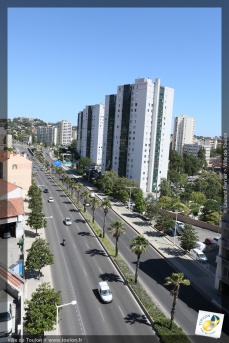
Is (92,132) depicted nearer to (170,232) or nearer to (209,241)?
(170,232)

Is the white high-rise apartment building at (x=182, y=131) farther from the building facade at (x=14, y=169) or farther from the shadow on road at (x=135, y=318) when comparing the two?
the shadow on road at (x=135, y=318)

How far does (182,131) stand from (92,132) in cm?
7935

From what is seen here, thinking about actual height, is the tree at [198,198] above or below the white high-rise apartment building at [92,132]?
below

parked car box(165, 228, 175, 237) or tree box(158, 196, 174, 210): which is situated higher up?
tree box(158, 196, 174, 210)

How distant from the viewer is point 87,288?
102ft

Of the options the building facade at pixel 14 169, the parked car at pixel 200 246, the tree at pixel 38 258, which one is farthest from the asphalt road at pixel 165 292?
the building facade at pixel 14 169

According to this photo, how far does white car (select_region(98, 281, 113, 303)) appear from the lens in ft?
94.2

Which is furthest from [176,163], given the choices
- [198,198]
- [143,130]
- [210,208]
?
[210,208]

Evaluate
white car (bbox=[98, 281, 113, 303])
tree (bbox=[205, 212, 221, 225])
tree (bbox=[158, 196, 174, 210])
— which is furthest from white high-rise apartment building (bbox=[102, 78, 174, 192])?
white car (bbox=[98, 281, 113, 303])

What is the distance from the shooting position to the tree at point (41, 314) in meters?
21.3

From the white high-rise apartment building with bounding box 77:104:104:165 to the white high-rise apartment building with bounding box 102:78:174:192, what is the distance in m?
28.9

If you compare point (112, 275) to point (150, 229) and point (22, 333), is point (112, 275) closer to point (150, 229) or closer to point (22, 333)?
point (22, 333)

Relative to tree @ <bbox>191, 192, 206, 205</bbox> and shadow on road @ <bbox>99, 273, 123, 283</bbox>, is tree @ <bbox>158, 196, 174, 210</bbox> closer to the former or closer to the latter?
tree @ <bbox>191, 192, 206, 205</bbox>

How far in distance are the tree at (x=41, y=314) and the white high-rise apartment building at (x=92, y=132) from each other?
10103 centimetres
